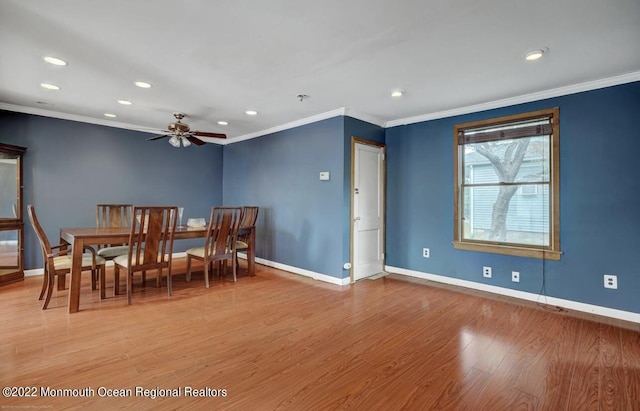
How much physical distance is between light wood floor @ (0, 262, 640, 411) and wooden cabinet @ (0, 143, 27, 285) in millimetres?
650

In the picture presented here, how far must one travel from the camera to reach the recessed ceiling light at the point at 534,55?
245 cm

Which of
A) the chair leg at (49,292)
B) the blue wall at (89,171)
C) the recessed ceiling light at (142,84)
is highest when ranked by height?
the recessed ceiling light at (142,84)

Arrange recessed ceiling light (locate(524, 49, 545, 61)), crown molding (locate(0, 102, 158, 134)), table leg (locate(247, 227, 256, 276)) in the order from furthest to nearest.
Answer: table leg (locate(247, 227, 256, 276))
crown molding (locate(0, 102, 158, 134))
recessed ceiling light (locate(524, 49, 545, 61))

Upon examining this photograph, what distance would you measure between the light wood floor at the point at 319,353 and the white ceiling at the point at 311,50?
7.57ft

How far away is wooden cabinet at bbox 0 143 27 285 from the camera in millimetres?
3846

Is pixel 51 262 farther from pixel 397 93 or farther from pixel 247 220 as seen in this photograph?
pixel 397 93

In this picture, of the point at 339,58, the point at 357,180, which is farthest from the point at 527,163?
the point at 339,58

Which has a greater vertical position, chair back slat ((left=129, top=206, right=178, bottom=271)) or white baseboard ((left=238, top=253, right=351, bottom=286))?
chair back slat ((left=129, top=206, right=178, bottom=271))

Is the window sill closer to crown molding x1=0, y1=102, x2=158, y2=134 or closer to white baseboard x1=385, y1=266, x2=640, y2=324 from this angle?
white baseboard x1=385, y1=266, x2=640, y2=324

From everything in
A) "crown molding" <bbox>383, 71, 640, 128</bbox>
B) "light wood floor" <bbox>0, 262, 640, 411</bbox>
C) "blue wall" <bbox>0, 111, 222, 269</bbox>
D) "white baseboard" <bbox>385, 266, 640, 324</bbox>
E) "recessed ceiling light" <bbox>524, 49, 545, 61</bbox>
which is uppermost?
"recessed ceiling light" <bbox>524, 49, 545, 61</bbox>

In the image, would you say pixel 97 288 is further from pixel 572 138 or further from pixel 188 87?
pixel 572 138

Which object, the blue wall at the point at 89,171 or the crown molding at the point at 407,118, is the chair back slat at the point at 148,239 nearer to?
the blue wall at the point at 89,171

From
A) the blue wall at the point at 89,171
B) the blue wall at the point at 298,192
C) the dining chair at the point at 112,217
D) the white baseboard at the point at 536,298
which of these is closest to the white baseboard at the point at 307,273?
the blue wall at the point at 298,192

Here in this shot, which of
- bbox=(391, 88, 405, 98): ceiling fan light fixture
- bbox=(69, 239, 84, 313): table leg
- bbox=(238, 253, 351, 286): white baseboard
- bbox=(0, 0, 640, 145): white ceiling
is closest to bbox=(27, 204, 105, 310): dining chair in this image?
bbox=(69, 239, 84, 313): table leg
